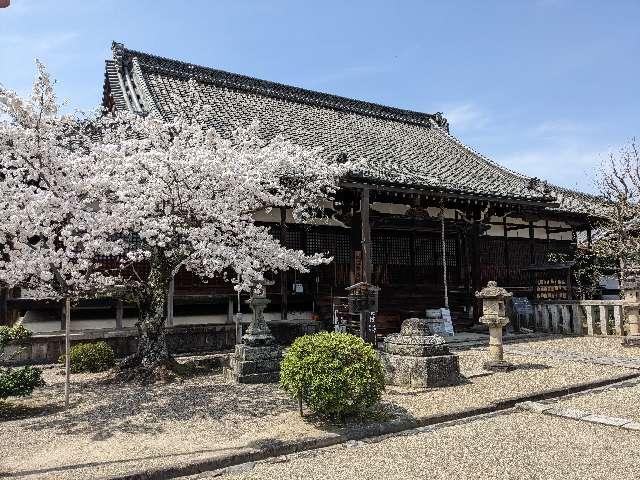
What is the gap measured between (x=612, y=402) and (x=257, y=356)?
5953mm

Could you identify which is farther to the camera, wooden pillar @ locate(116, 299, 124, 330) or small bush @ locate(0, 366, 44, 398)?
wooden pillar @ locate(116, 299, 124, 330)

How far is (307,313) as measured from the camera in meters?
15.0

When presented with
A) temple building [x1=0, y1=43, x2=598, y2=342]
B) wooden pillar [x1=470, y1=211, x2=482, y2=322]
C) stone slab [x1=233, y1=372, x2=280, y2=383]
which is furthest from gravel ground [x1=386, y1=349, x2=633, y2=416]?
wooden pillar [x1=470, y1=211, x2=482, y2=322]

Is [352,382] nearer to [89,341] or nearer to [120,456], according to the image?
[120,456]

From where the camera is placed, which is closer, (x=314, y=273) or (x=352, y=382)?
(x=352, y=382)

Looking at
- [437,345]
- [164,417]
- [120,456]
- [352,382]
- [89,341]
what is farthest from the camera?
[89,341]

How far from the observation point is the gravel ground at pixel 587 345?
1198cm

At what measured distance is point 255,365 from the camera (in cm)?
927

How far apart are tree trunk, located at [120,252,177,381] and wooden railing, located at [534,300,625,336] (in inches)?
497

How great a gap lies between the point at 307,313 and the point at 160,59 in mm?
10996

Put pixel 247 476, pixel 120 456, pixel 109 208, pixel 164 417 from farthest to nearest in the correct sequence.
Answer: pixel 109 208
pixel 164 417
pixel 120 456
pixel 247 476

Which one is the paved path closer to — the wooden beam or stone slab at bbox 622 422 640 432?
stone slab at bbox 622 422 640 432

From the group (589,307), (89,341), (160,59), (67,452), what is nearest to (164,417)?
(67,452)

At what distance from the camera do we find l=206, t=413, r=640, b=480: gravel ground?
4832 mm
